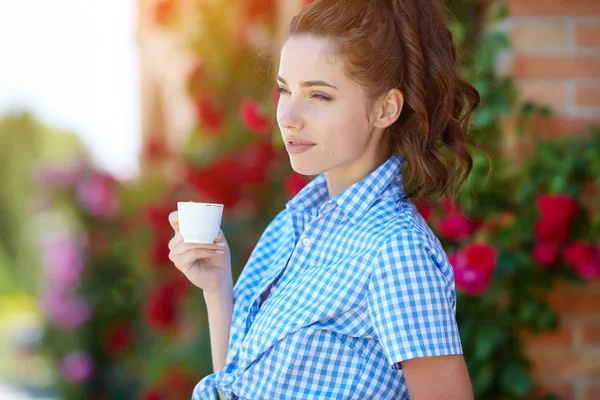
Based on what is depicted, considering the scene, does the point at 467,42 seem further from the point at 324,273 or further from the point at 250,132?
the point at 324,273

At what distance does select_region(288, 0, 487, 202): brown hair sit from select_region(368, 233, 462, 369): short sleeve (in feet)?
0.84

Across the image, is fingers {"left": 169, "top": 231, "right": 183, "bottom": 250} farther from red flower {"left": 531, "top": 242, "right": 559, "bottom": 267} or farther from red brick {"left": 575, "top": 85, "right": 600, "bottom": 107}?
red brick {"left": 575, "top": 85, "right": 600, "bottom": 107}

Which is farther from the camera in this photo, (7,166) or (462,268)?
(7,166)

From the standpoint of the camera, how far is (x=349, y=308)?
4.66ft

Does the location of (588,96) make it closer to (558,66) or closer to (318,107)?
(558,66)

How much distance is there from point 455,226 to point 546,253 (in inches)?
11.8

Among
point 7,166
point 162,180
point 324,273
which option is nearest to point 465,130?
point 324,273

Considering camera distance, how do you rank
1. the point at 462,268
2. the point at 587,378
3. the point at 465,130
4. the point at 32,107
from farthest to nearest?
the point at 32,107 → the point at 587,378 → the point at 462,268 → the point at 465,130

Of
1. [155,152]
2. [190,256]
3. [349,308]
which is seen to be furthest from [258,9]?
[349,308]

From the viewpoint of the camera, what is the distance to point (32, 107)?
7.01m

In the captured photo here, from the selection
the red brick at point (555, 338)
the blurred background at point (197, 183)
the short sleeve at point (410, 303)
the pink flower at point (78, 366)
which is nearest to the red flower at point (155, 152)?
the blurred background at point (197, 183)

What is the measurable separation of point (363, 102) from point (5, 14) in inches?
225

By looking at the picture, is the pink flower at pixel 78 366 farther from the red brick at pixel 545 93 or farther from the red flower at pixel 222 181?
the red brick at pixel 545 93

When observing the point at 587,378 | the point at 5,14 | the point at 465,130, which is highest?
the point at 5,14
